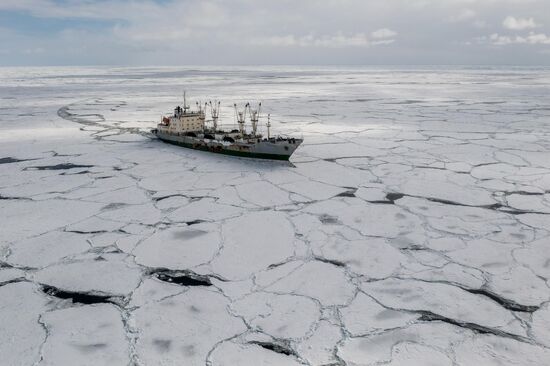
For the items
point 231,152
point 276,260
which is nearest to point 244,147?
point 231,152

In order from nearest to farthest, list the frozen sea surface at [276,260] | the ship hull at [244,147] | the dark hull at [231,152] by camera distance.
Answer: the frozen sea surface at [276,260] < the ship hull at [244,147] < the dark hull at [231,152]

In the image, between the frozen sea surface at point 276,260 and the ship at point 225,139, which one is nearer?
the frozen sea surface at point 276,260

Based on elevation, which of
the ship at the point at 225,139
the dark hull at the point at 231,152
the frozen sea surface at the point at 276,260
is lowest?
the frozen sea surface at the point at 276,260

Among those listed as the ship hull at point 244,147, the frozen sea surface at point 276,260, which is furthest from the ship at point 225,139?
the frozen sea surface at point 276,260

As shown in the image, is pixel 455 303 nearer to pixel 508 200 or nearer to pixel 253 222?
pixel 253 222

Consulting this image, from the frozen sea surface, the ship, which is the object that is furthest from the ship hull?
the frozen sea surface

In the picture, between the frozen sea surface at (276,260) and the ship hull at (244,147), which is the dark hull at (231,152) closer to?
the ship hull at (244,147)

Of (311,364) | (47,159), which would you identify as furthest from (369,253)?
(47,159)
